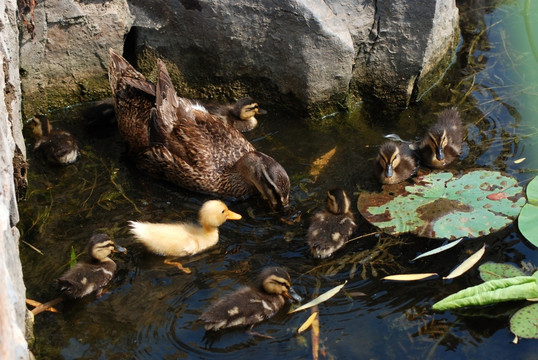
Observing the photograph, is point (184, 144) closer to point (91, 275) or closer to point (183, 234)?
point (183, 234)

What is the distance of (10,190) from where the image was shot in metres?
3.69

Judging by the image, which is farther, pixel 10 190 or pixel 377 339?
pixel 377 339

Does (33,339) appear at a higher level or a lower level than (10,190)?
lower

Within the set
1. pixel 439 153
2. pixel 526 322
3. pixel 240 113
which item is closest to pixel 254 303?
pixel 526 322


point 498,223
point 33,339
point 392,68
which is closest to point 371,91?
point 392,68

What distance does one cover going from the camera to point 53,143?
572 cm

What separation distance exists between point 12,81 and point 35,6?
1024 mm

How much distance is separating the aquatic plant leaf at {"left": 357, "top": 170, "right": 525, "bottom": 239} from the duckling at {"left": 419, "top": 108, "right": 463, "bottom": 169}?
19 centimetres

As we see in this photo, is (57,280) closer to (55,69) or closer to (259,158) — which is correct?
(259,158)

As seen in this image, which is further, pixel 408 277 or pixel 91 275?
pixel 408 277

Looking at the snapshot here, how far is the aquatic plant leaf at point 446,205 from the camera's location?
4.94 metres

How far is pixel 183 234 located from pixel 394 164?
170 centimetres

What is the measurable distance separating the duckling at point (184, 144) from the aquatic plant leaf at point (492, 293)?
5.48 ft

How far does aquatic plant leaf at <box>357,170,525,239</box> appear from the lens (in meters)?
4.94
